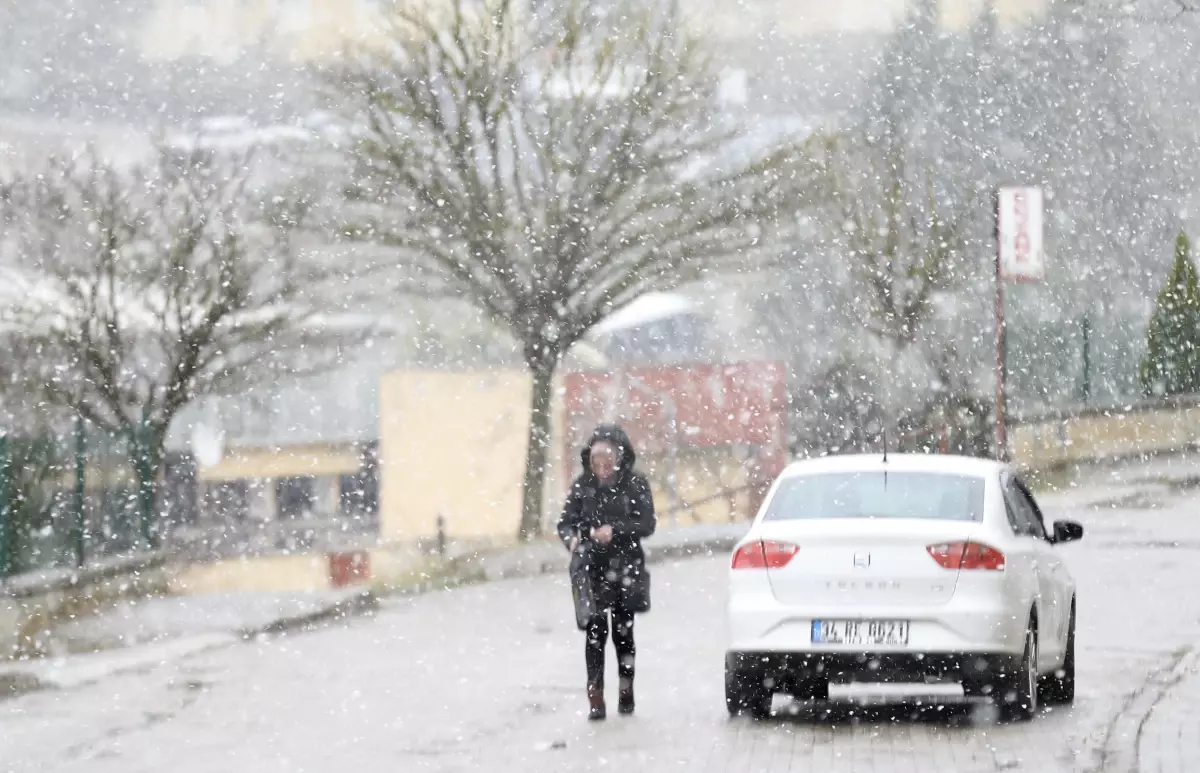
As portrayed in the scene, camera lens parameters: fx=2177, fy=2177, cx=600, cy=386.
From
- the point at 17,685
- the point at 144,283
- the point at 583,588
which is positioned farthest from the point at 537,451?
the point at 583,588

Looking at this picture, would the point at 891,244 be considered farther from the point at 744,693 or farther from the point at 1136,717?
the point at 744,693

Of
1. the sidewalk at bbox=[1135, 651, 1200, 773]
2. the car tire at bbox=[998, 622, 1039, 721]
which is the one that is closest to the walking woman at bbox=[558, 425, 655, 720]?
the car tire at bbox=[998, 622, 1039, 721]

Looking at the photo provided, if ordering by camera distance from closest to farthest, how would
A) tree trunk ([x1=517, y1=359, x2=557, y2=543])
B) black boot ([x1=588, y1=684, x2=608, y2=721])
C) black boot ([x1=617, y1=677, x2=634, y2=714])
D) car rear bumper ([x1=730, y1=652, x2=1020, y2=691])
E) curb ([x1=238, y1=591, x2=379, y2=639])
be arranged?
car rear bumper ([x1=730, y1=652, x2=1020, y2=691]) → black boot ([x1=588, y1=684, x2=608, y2=721]) → black boot ([x1=617, y1=677, x2=634, y2=714]) → curb ([x1=238, y1=591, x2=379, y2=639]) → tree trunk ([x1=517, y1=359, x2=557, y2=543])

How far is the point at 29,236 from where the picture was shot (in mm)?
37750

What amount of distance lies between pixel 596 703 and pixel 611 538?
0.88 meters

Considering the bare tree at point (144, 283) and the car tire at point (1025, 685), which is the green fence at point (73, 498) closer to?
the car tire at point (1025, 685)

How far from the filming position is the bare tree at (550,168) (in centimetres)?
3125

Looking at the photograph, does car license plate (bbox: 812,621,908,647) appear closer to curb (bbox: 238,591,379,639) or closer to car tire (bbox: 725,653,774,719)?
car tire (bbox: 725,653,774,719)

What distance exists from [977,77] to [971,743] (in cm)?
6546

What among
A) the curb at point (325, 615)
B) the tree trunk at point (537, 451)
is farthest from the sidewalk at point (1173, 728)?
the tree trunk at point (537, 451)

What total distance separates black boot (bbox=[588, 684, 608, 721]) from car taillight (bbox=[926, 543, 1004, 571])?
76.0 inches

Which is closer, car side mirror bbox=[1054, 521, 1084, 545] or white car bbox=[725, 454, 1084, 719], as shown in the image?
white car bbox=[725, 454, 1084, 719]

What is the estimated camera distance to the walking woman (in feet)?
38.2

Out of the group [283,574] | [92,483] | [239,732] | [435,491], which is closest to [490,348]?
[435,491]
